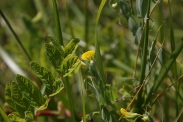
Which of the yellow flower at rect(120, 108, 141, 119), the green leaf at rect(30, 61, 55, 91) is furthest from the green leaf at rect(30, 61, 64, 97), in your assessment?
the yellow flower at rect(120, 108, 141, 119)

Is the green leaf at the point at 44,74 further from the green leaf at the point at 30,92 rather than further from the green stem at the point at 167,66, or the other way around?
the green stem at the point at 167,66

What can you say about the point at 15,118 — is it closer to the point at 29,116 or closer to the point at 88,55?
the point at 29,116

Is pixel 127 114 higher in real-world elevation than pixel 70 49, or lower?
lower

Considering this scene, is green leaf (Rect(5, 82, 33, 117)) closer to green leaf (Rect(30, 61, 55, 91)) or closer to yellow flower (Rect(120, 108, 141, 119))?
green leaf (Rect(30, 61, 55, 91))

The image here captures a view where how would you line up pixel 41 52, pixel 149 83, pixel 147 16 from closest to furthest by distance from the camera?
pixel 147 16 → pixel 149 83 → pixel 41 52

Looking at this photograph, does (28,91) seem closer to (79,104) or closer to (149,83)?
(149,83)

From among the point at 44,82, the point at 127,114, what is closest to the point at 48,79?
the point at 44,82

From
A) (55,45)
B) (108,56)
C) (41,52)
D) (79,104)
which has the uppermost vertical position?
(55,45)

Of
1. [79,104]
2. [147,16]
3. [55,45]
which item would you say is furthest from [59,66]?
[79,104]
